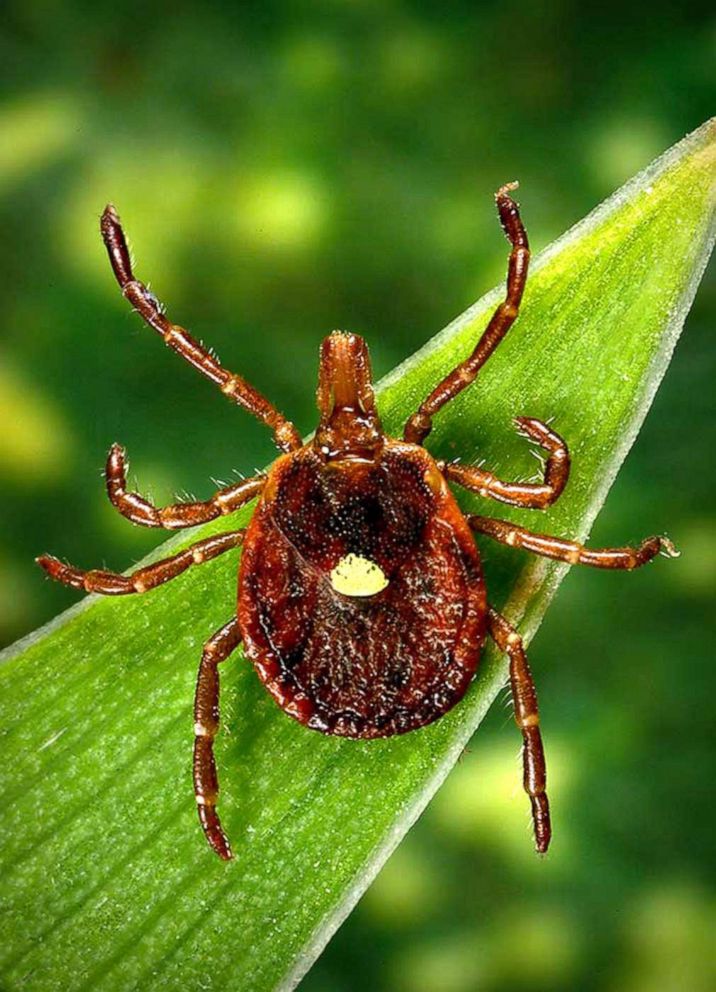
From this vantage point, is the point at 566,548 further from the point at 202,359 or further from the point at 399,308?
the point at 399,308

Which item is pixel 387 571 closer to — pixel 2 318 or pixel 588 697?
pixel 588 697

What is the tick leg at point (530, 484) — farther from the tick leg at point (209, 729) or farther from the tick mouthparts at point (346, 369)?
the tick leg at point (209, 729)

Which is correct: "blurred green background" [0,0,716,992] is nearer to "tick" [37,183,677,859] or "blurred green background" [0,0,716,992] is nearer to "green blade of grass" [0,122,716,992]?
"tick" [37,183,677,859]

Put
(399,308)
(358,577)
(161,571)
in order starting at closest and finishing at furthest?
(161,571)
(358,577)
(399,308)

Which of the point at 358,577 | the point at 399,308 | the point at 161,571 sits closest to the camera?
the point at 161,571

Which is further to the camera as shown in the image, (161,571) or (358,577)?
(358,577)

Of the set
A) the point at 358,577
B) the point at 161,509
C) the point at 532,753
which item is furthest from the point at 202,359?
the point at 532,753
